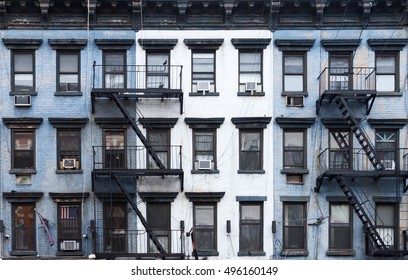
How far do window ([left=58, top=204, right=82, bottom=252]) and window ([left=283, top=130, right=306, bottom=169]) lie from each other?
730cm

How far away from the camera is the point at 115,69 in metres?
19.0

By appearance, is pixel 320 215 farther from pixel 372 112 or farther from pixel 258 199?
pixel 372 112

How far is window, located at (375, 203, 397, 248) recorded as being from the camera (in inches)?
727

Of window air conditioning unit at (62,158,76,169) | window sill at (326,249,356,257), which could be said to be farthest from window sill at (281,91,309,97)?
window air conditioning unit at (62,158,76,169)

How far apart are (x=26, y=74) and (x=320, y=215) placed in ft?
36.8

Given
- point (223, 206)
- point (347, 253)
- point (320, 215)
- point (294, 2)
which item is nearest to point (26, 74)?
point (223, 206)

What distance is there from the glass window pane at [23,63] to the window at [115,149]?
353 centimetres

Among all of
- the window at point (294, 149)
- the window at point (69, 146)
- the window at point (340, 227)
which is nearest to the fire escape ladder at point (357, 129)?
the window at point (294, 149)

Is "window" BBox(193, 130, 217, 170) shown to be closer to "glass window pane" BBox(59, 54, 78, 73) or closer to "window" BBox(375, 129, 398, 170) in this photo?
"glass window pane" BBox(59, 54, 78, 73)

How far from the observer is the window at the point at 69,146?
734 inches

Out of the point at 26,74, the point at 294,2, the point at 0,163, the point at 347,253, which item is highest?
the point at 294,2

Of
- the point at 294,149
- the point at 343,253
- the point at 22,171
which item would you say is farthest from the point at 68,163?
A: the point at 343,253

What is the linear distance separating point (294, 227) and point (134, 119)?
659 cm

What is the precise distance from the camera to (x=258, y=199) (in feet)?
60.6
